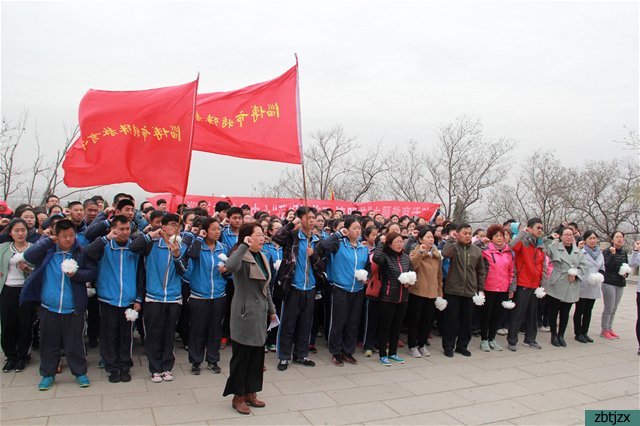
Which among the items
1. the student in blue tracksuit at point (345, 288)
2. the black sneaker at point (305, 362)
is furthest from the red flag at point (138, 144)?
the black sneaker at point (305, 362)

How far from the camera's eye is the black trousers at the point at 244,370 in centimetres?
420

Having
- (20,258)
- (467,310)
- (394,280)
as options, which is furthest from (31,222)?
(467,310)

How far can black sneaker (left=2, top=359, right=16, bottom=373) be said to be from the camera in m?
5.08

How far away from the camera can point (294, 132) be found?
5223 millimetres

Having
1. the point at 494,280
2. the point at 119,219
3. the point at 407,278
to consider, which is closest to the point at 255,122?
the point at 119,219

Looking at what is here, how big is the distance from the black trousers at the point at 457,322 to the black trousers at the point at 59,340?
4.50m

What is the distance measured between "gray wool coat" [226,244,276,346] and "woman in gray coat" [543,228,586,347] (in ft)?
16.8

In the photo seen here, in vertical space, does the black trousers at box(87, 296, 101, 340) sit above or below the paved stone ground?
above

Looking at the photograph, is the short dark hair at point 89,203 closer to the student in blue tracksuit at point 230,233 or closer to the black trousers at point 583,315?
the student in blue tracksuit at point 230,233

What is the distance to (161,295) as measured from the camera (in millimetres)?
4969

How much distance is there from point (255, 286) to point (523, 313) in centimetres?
465

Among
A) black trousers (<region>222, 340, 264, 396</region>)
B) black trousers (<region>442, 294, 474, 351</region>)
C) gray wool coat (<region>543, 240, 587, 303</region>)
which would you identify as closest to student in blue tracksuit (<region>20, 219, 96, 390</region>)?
black trousers (<region>222, 340, 264, 396</region>)

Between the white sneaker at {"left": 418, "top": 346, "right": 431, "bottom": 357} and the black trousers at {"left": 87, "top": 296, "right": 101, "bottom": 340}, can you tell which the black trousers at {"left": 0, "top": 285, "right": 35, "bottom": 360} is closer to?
the black trousers at {"left": 87, "top": 296, "right": 101, "bottom": 340}

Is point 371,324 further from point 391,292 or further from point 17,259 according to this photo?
point 17,259
